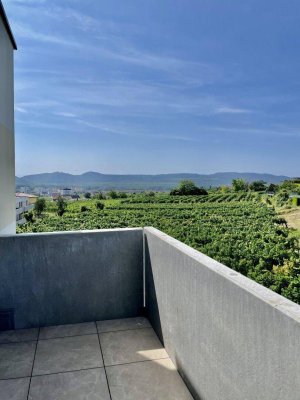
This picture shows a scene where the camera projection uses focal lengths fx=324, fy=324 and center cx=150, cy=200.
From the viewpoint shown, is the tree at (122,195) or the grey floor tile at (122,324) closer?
the grey floor tile at (122,324)

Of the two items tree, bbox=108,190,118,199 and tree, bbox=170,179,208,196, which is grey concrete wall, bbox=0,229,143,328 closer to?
tree, bbox=108,190,118,199

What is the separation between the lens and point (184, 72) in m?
44.5

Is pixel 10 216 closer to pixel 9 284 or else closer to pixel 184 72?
pixel 9 284

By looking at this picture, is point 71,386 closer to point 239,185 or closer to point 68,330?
point 68,330

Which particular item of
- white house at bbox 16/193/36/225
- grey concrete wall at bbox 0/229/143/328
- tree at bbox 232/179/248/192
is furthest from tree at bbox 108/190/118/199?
grey concrete wall at bbox 0/229/143/328

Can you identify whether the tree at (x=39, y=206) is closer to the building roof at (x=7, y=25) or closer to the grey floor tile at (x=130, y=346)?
the building roof at (x=7, y=25)

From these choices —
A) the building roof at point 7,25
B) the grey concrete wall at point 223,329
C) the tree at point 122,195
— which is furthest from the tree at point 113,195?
the grey concrete wall at point 223,329

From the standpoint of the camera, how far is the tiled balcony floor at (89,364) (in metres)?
1.84

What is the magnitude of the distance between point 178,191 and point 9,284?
45334 mm

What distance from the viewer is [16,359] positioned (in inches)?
85.5

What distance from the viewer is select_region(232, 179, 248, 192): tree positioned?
55125mm

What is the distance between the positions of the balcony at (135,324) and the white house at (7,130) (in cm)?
40

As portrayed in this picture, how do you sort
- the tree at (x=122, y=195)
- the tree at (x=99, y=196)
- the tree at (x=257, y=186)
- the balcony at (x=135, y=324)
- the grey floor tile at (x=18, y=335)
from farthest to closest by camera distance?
the tree at (x=257, y=186), the tree at (x=122, y=195), the tree at (x=99, y=196), the grey floor tile at (x=18, y=335), the balcony at (x=135, y=324)

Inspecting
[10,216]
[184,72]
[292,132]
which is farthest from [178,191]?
[10,216]
